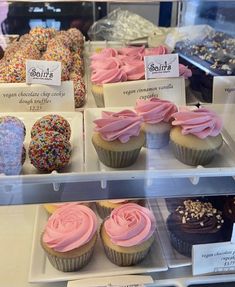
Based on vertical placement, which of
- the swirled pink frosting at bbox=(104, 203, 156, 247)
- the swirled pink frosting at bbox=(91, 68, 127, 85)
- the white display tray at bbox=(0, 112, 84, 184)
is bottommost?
the swirled pink frosting at bbox=(104, 203, 156, 247)

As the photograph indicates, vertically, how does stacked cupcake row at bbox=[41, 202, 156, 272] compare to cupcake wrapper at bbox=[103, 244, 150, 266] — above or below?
above

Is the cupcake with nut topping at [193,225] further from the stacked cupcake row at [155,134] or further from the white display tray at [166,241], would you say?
the stacked cupcake row at [155,134]

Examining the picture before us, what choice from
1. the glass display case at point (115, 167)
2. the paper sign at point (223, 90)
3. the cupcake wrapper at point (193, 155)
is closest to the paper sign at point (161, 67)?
the glass display case at point (115, 167)

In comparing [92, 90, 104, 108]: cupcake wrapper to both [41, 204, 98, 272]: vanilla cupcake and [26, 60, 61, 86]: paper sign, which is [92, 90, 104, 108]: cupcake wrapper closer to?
[26, 60, 61, 86]: paper sign

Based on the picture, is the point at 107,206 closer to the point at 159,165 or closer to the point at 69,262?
the point at 69,262

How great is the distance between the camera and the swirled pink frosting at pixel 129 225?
99 cm

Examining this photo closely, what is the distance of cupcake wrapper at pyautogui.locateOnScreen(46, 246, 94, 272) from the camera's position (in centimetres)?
96

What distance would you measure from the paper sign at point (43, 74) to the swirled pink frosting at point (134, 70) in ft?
0.77

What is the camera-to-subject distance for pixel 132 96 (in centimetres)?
109

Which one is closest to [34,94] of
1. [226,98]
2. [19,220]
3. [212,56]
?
[19,220]

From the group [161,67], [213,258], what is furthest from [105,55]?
[213,258]

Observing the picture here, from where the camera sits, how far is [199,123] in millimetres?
861

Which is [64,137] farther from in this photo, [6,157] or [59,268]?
[59,268]

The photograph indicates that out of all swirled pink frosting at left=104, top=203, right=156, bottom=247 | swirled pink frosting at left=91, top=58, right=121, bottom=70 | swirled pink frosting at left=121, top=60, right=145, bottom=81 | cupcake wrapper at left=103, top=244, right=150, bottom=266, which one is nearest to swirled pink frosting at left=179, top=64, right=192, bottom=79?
swirled pink frosting at left=121, top=60, right=145, bottom=81
